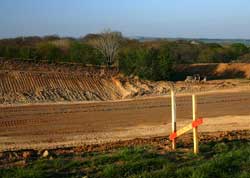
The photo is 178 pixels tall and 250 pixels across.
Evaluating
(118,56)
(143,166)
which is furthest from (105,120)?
(118,56)

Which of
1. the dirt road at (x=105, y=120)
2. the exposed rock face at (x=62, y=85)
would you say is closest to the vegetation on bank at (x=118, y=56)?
the exposed rock face at (x=62, y=85)

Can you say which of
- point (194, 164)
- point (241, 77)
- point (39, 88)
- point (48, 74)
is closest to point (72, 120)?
point (39, 88)

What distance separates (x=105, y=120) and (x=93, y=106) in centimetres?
504

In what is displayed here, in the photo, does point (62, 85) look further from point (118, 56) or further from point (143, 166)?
point (143, 166)

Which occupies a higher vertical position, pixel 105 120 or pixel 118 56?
pixel 118 56

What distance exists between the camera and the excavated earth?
19.4 meters

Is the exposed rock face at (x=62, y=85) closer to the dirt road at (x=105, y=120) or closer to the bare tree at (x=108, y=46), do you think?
the dirt road at (x=105, y=120)

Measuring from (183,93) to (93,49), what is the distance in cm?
1211

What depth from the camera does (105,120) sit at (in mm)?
23438

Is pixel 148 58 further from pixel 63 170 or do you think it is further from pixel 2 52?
pixel 63 170

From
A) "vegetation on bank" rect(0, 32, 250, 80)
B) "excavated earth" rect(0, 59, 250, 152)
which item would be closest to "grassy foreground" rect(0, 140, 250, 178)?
"excavated earth" rect(0, 59, 250, 152)

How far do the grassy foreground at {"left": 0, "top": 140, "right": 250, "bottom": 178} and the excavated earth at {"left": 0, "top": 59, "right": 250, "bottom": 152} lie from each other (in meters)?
5.86

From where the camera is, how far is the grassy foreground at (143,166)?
8.45m

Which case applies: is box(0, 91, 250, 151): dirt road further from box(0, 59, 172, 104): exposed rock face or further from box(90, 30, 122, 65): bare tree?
box(90, 30, 122, 65): bare tree
